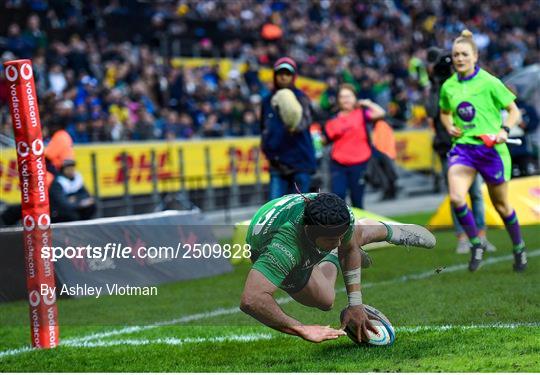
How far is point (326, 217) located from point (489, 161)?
3.86 meters

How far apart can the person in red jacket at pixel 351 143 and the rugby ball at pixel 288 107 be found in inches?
71.0

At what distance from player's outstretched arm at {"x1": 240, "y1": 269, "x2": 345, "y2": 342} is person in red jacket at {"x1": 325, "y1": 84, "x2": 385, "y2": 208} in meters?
6.55

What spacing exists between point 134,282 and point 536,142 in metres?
14.5

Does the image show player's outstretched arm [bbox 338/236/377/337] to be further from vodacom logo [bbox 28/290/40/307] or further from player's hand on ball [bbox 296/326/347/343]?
vodacom logo [bbox 28/290/40/307]

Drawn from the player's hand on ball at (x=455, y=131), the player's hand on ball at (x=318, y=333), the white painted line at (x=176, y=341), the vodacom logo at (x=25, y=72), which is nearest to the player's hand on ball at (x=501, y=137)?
the player's hand on ball at (x=455, y=131)

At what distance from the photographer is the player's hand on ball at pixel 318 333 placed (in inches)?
230

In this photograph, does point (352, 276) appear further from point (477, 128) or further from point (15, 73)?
point (477, 128)

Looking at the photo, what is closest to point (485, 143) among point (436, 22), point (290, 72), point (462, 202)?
point (462, 202)

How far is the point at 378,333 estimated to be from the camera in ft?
20.4

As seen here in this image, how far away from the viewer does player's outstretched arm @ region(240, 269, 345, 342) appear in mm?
5746

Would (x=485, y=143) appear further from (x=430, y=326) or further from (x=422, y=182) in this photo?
(x=422, y=182)

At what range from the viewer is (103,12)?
22.9 metres

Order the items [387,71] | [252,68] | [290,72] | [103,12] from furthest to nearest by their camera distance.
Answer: [387,71]
[252,68]
[103,12]
[290,72]

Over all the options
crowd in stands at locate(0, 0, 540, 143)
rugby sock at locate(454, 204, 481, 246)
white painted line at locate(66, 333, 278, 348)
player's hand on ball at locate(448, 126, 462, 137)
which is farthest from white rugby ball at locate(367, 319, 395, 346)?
crowd in stands at locate(0, 0, 540, 143)
